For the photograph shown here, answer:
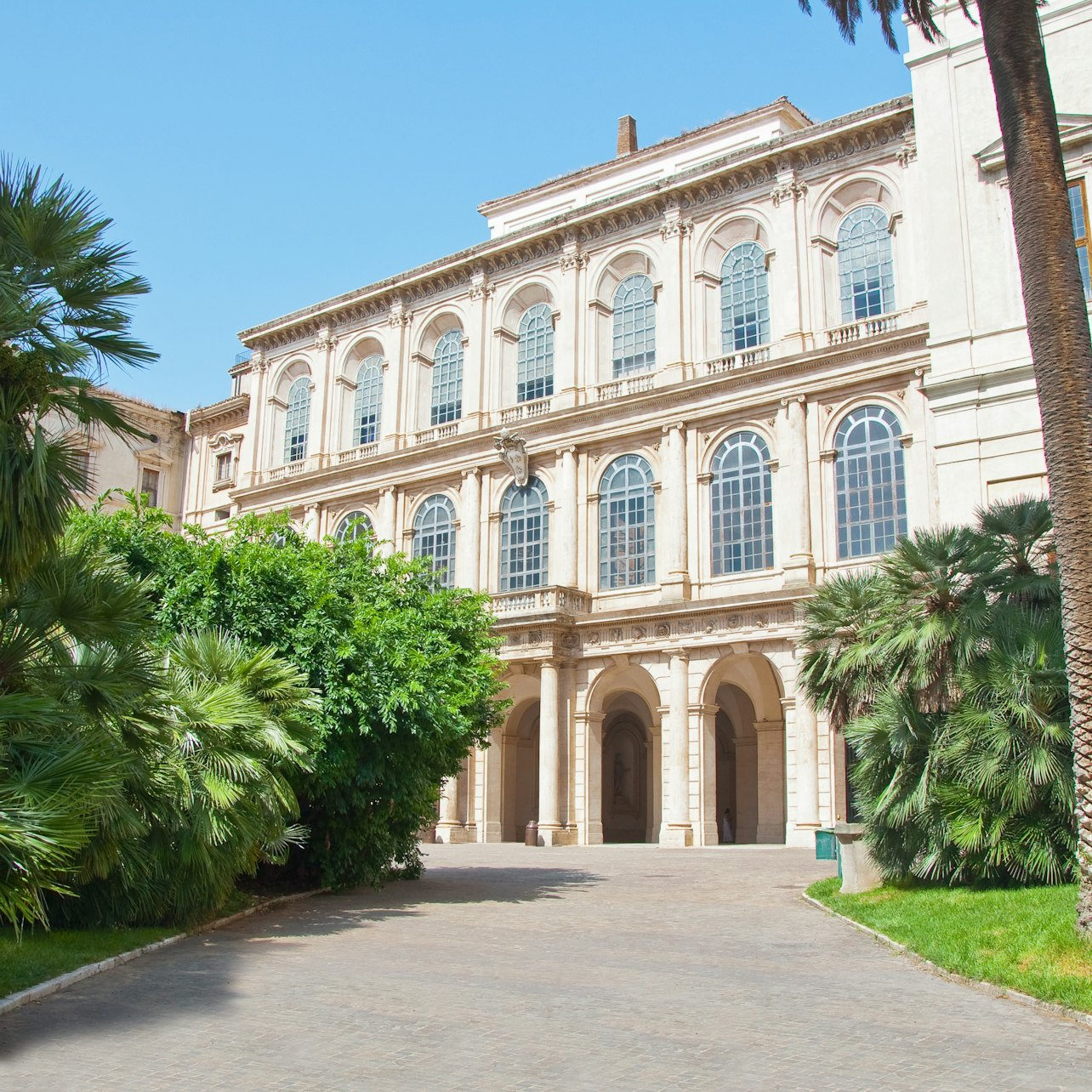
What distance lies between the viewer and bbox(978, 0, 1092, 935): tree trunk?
1148 cm

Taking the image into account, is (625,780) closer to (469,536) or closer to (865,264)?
(469,536)

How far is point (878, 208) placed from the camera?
1336 inches

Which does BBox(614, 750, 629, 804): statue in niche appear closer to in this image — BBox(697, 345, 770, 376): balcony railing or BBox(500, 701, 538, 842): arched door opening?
BBox(500, 701, 538, 842): arched door opening

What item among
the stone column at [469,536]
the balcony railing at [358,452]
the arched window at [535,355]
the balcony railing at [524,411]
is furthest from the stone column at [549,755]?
the balcony railing at [358,452]

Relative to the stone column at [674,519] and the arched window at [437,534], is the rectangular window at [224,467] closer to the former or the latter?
the arched window at [437,534]

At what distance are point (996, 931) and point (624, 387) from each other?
90.7ft

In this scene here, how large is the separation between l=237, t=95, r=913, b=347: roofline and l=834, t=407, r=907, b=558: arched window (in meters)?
8.27

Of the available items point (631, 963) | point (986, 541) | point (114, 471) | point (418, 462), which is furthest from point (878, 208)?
point (114, 471)

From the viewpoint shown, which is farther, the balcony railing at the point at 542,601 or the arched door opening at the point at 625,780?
the arched door opening at the point at 625,780

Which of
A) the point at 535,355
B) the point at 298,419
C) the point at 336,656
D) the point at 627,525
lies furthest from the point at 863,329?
the point at 298,419

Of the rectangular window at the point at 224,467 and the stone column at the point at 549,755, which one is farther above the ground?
the rectangular window at the point at 224,467

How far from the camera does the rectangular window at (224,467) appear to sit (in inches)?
2083

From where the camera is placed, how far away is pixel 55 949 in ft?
37.8

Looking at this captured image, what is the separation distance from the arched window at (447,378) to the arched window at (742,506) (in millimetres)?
11180
